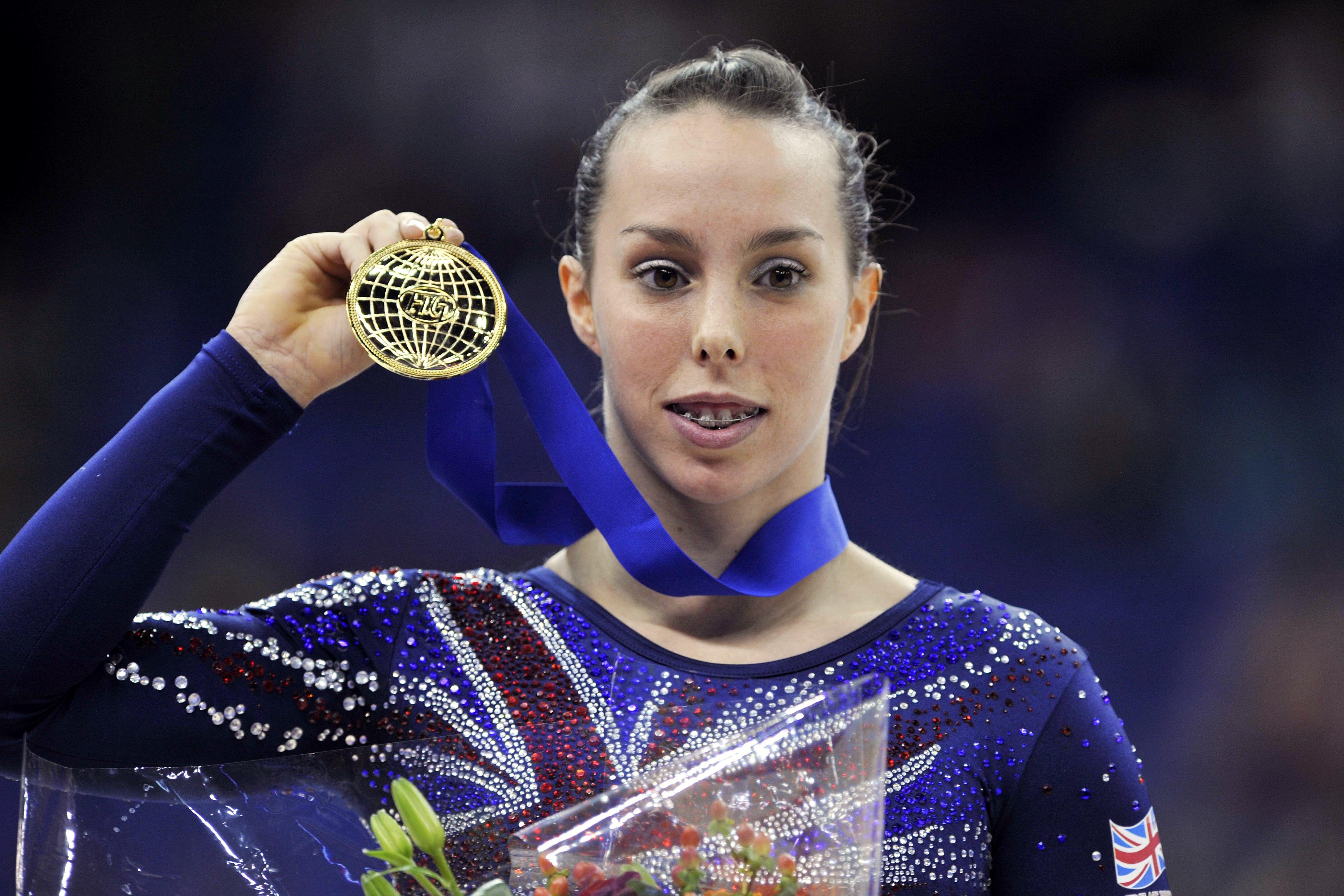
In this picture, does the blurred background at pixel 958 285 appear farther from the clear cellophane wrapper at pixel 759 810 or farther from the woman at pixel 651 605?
the clear cellophane wrapper at pixel 759 810

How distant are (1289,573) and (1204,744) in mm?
494

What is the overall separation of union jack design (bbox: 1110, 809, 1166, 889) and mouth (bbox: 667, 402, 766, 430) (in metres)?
0.65

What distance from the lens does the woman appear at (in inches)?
54.7

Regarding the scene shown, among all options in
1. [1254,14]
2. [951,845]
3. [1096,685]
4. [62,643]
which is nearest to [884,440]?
[1254,14]

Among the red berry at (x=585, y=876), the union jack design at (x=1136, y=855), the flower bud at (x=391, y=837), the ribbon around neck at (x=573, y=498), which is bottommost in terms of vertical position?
the union jack design at (x=1136, y=855)

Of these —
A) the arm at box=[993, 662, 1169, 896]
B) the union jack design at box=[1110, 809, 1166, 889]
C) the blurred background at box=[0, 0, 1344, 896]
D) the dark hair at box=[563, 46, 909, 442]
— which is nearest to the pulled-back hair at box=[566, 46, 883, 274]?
the dark hair at box=[563, 46, 909, 442]

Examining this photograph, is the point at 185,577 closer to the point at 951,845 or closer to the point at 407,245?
the point at 407,245

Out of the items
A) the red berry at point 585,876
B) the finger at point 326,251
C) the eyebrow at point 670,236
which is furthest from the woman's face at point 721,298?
the red berry at point 585,876

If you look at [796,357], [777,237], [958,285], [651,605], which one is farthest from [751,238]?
[958,285]

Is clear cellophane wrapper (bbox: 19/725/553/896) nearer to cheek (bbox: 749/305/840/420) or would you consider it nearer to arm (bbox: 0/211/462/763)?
arm (bbox: 0/211/462/763)

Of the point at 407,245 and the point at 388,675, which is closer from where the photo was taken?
the point at 407,245

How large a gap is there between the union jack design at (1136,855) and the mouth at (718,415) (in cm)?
65

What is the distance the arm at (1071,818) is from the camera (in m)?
1.53

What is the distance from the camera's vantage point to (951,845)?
1493mm
